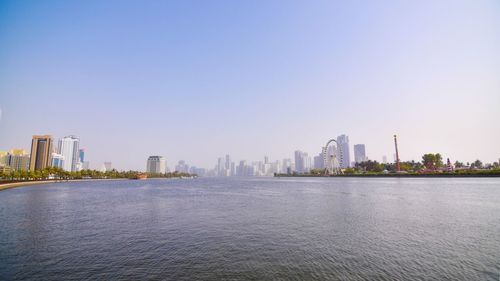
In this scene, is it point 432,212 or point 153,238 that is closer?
point 153,238

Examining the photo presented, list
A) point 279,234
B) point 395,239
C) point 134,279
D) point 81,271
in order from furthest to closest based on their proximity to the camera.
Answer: point 279,234, point 395,239, point 81,271, point 134,279

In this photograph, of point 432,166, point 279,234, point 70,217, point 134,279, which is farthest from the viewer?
point 432,166

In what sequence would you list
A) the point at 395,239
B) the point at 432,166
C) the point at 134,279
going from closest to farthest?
the point at 134,279 → the point at 395,239 → the point at 432,166

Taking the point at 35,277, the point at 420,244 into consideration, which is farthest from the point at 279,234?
the point at 35,277

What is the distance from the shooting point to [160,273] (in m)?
15.6

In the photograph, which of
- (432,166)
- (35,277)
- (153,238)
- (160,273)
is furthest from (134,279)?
(432,166)

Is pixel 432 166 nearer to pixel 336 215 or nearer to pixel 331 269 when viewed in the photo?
pixel 336 215

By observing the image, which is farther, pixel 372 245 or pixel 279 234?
pixel 279 234

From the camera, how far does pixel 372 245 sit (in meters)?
21.1

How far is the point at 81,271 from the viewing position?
16.0m

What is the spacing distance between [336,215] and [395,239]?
12.3 meters

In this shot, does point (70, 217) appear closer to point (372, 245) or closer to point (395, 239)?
point (372, 245)

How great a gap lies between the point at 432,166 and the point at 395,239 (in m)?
206

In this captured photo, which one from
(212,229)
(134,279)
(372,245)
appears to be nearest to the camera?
(134,279)
